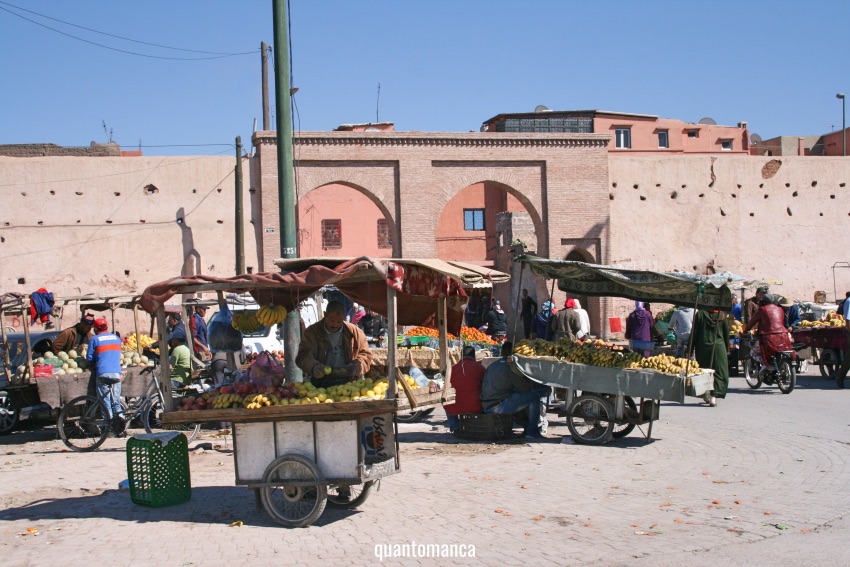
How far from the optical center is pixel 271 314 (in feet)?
26.4

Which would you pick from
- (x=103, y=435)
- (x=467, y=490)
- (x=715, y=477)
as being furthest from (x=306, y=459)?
(x=103, y=435)

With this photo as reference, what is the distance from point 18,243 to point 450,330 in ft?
68.6

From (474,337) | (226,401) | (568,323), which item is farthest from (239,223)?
(226,401)

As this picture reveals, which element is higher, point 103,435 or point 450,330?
point 450,330

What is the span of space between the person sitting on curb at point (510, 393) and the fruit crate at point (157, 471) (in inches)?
173

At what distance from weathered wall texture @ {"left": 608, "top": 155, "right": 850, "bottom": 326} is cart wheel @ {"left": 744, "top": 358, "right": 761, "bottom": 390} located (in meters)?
13.6

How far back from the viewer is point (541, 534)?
695cm

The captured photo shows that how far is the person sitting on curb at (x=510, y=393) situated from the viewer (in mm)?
11523

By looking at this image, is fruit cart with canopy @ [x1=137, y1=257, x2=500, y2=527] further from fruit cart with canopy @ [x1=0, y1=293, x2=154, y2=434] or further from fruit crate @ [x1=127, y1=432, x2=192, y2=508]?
fruit cart with canopy @ [x1=0, y1=293, x2=154, y2=434]

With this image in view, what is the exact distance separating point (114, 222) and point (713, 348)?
19.2 meters

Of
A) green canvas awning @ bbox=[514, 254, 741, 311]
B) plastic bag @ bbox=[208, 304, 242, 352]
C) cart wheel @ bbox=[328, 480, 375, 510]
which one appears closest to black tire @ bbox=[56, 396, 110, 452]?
plastic bag @ bbox=[208, 304, 242, 352]

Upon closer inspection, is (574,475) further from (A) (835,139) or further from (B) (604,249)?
(A) (835,139)

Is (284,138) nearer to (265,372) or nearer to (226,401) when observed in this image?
(265,372)

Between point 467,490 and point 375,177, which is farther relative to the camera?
point 375,177
